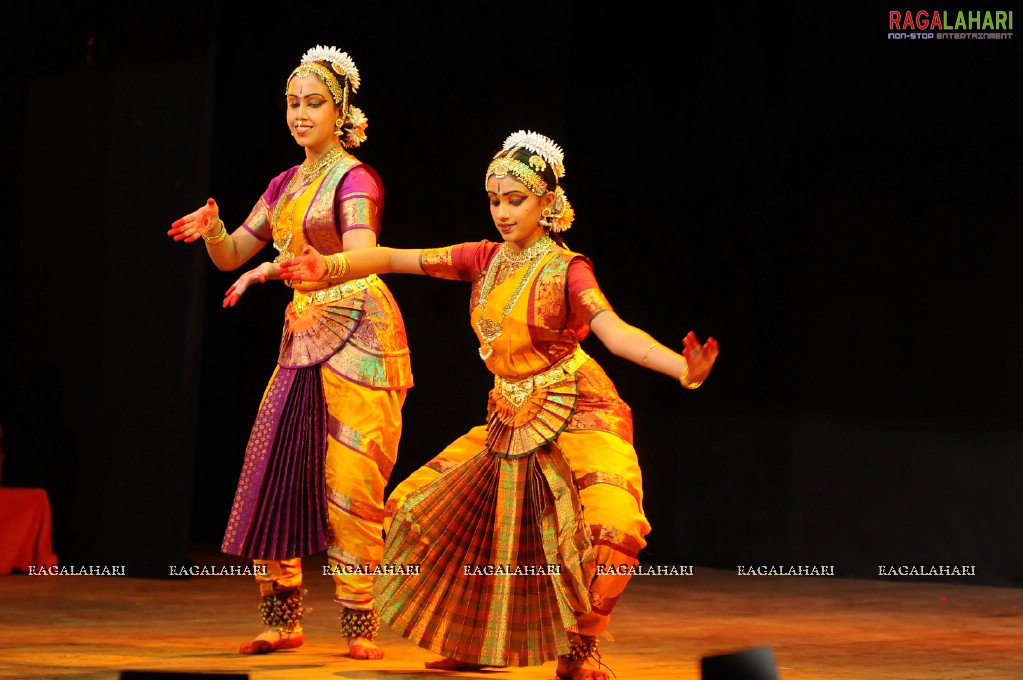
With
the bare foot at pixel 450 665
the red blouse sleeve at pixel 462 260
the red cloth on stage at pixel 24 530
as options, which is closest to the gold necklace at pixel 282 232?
the red blouse sleeve at pixel 462 260

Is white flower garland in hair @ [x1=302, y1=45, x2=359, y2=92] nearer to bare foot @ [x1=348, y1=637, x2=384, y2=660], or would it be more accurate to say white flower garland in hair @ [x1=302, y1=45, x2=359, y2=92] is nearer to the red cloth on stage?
bare foot @ [x1=348, y1=637, x2=384, y2=660]

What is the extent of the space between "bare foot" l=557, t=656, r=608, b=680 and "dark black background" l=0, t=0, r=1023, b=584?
9.04 ft

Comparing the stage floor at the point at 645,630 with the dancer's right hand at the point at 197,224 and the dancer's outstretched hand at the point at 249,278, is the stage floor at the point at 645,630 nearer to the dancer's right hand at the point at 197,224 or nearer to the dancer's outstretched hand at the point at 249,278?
the dancer's outstretched hand at the point at 249,278

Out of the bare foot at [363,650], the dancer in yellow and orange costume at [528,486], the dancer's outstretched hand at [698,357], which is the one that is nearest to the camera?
the dancer's outstretched hand at [698,357]

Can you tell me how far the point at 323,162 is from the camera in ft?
15.0

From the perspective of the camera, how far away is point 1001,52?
632 centimetres

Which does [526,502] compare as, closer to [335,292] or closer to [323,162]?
[335,292]

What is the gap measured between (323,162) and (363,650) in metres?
1.47

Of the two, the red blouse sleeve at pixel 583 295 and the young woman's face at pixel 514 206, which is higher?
the young woman's face at pixel 514 206

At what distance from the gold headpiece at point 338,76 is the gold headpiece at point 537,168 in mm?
716

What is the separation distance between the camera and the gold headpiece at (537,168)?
4016 millimetres

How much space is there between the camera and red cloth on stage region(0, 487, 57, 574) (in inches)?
248

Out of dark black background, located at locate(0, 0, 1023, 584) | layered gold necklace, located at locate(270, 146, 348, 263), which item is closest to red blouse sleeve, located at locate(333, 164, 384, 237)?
layered gold necklace, located at locate(270, 146, 348, 263)

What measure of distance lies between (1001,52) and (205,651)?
4.14 m
